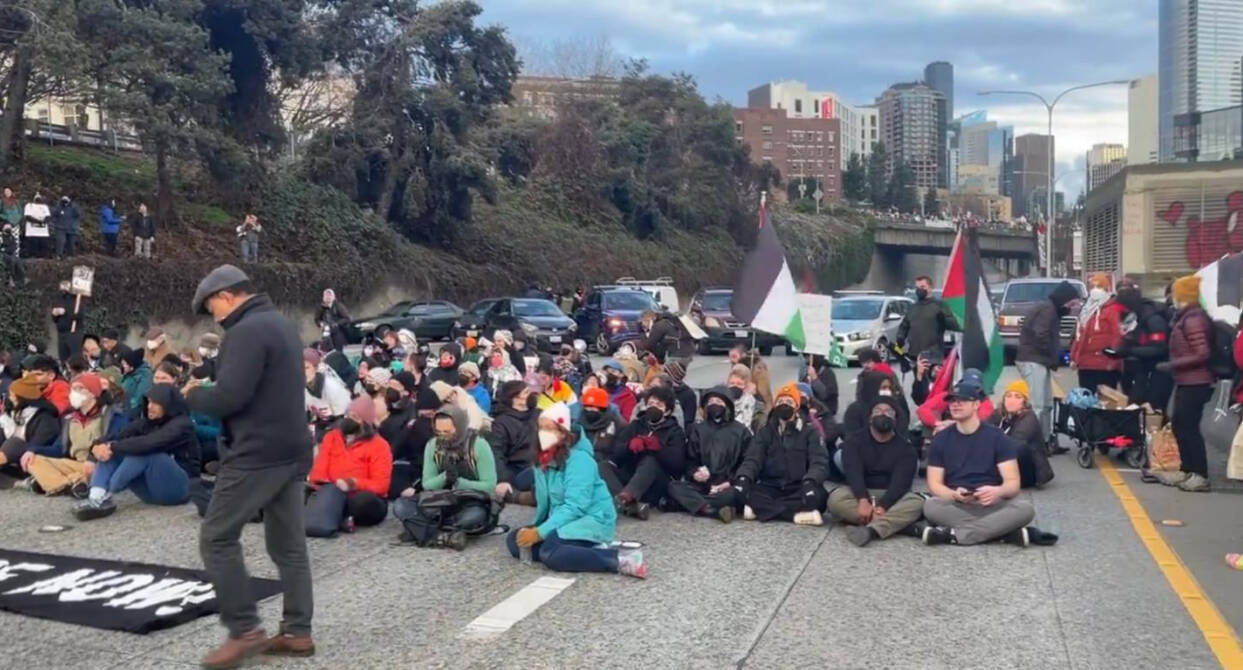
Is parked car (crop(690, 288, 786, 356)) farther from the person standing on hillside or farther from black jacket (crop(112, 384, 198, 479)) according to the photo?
black jacket (crop(112, 384, 198, 479))

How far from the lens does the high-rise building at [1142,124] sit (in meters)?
84.1

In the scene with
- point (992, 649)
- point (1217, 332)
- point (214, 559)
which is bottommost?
point (992, 649)

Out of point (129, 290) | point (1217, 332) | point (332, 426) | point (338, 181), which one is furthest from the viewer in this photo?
point (338, 181)

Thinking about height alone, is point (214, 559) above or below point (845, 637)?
above

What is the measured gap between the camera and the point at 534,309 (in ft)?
109

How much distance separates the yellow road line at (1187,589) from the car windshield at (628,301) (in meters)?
21.9

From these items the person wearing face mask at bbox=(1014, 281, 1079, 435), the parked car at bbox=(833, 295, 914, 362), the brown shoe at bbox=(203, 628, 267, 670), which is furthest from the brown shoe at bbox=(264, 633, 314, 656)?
the parked car at bbox=(833, 295, 914, 362)

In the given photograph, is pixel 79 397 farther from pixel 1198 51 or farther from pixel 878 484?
pixel 1198 51

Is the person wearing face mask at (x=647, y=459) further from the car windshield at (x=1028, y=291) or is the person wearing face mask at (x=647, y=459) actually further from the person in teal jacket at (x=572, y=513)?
the car windshield at (x=1028, y=291)

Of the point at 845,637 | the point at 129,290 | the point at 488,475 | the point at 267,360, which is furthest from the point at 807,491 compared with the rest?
the point at 129,290

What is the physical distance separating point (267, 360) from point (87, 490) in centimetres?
620

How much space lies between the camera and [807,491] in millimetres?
10234

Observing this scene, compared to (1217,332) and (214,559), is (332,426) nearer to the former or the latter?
(214,559)

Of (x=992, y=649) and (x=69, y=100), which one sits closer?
(x=992, y=649)
